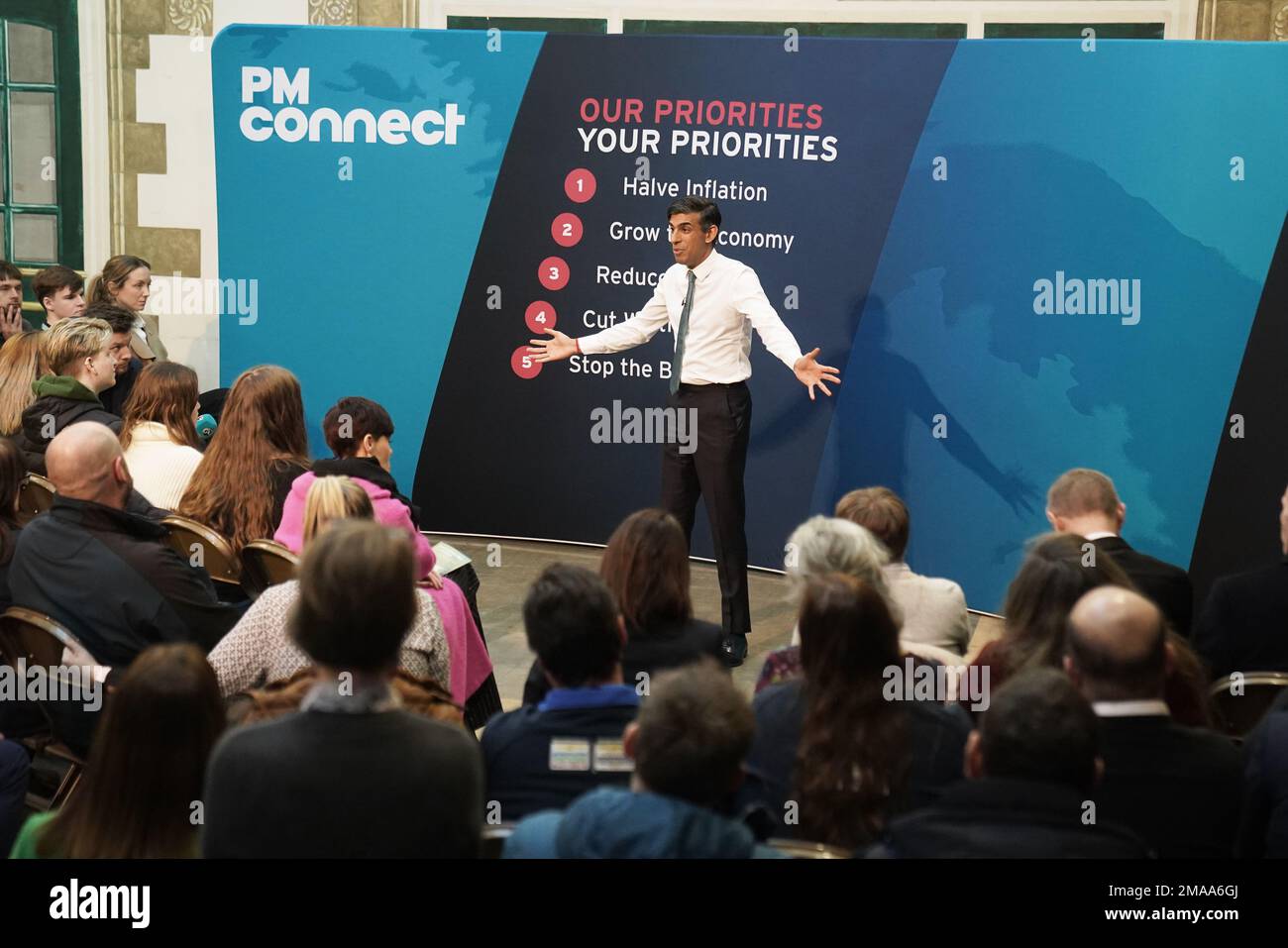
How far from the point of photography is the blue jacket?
190cm

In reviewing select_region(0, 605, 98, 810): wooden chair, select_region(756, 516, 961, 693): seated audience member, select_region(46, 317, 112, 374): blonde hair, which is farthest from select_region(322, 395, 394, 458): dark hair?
select_region(756, 516, 961, 693): seated audience member

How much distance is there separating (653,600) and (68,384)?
8.26ft

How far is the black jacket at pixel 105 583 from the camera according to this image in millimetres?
3193

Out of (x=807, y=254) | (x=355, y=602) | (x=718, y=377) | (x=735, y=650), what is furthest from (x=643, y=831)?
(x=807, y=254)

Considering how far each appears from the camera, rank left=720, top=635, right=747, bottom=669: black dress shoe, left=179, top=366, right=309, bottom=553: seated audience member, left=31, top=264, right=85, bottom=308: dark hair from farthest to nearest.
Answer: left=31, top=264, right=85, bottom=308: dark hair
left=720, top=635, right=747, bottom=669: black dress shoe
left=179, top=366, right=309, bottom=553: seated audience member

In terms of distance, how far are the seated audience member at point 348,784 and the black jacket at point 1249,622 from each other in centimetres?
200

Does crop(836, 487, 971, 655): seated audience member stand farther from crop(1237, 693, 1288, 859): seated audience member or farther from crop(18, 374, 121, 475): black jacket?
crop(18, 374, 121, 475): black jacket

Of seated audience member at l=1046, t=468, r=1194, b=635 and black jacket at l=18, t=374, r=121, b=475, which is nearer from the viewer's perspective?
seated audience member at l=1046, t=468, r=1194, b=635

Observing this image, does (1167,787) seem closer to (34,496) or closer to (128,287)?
(34,496)

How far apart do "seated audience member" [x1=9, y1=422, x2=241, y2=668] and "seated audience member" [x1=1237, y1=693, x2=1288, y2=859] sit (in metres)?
2.18

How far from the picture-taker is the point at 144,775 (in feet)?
6.74

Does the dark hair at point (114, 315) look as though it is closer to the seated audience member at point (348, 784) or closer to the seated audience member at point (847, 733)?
the seated audience member at point (847, 733)

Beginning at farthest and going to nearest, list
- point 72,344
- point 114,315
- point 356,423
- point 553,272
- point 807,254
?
point 553,272 → point 807,254 → point 114,315 → point 72,344 → point 356,423
